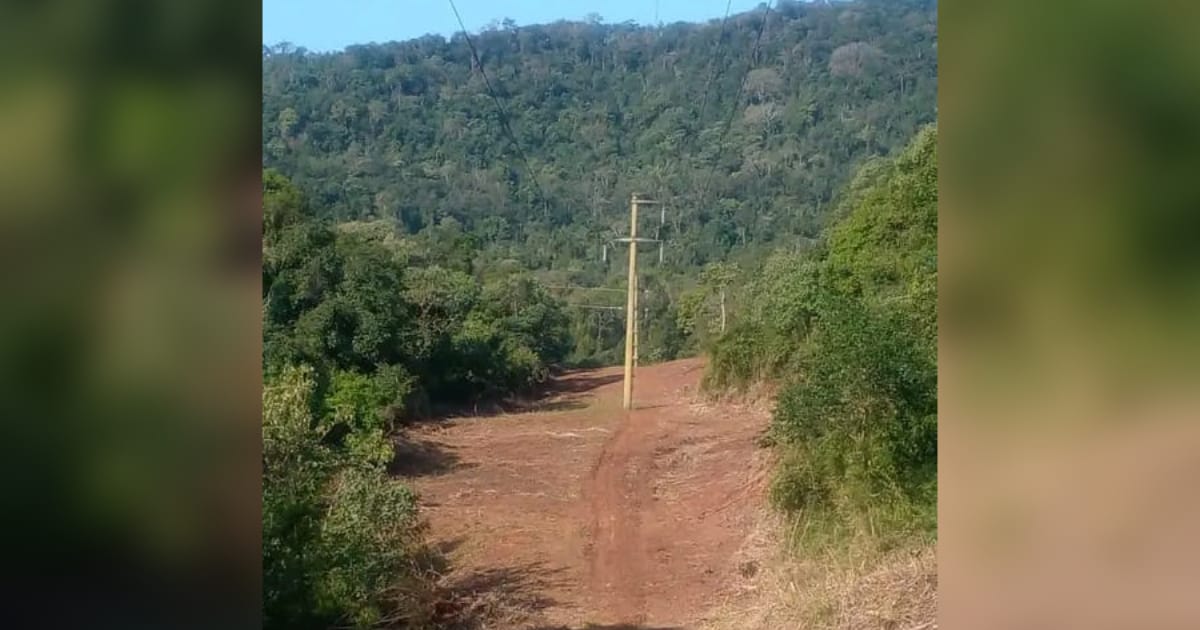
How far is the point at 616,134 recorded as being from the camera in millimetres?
13547

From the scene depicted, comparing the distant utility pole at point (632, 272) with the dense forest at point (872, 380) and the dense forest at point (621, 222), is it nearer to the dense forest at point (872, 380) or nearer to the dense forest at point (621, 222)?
the dense forest at point (621, 222)

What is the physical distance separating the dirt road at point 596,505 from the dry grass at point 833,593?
32 cm

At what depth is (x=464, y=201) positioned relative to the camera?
506 inches

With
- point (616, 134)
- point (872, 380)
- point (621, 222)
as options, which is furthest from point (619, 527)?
point (616, 134)

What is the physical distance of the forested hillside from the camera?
12141 millimetres

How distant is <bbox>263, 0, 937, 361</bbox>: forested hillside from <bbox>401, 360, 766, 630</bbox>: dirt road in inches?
81.2

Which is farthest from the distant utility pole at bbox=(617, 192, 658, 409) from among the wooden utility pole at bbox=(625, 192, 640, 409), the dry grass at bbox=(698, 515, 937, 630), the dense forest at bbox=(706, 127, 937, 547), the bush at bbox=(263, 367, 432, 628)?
the bush at bbox=(263, 367, 432, 628)

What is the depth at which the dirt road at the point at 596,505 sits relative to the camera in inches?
287

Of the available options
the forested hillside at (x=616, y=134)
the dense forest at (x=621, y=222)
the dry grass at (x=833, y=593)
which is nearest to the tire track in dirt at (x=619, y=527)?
the dry grass at (x=833, y=593)

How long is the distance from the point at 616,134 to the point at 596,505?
521 cm
